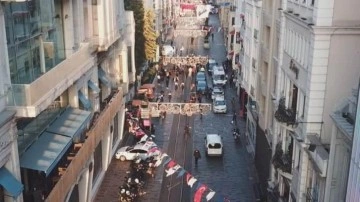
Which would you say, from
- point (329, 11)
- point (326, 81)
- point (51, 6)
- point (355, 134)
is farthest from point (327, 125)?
point (51, 6)

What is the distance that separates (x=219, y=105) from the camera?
52.8 m

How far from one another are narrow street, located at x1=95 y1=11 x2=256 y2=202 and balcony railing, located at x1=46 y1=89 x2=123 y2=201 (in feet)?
15.5

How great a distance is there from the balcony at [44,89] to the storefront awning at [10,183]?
7.08 ft

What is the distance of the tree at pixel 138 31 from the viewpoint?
58812 mm

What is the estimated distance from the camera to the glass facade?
61.5ft

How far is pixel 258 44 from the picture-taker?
3897cm

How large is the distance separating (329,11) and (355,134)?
8.06 m

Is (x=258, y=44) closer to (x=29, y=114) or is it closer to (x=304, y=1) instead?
(x=304, y=1)

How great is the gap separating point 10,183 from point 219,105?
36.9 meters

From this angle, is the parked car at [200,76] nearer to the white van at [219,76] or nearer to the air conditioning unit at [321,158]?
the white van at [219,76]

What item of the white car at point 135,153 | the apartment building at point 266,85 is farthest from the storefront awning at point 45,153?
the white car at point 135,153

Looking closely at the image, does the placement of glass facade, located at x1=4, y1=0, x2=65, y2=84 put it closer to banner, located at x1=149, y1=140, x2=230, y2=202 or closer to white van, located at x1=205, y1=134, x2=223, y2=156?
banner, located at x1=149, y1=140, x2=230, y2=202

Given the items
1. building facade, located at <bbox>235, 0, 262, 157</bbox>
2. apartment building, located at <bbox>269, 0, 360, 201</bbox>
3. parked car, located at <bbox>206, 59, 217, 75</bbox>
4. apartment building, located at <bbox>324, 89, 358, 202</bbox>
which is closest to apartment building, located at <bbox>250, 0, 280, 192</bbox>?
building facade, located at <bbox>235, 0, 262, 157</bbox>

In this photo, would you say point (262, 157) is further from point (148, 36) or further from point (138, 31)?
point (148, 36)
